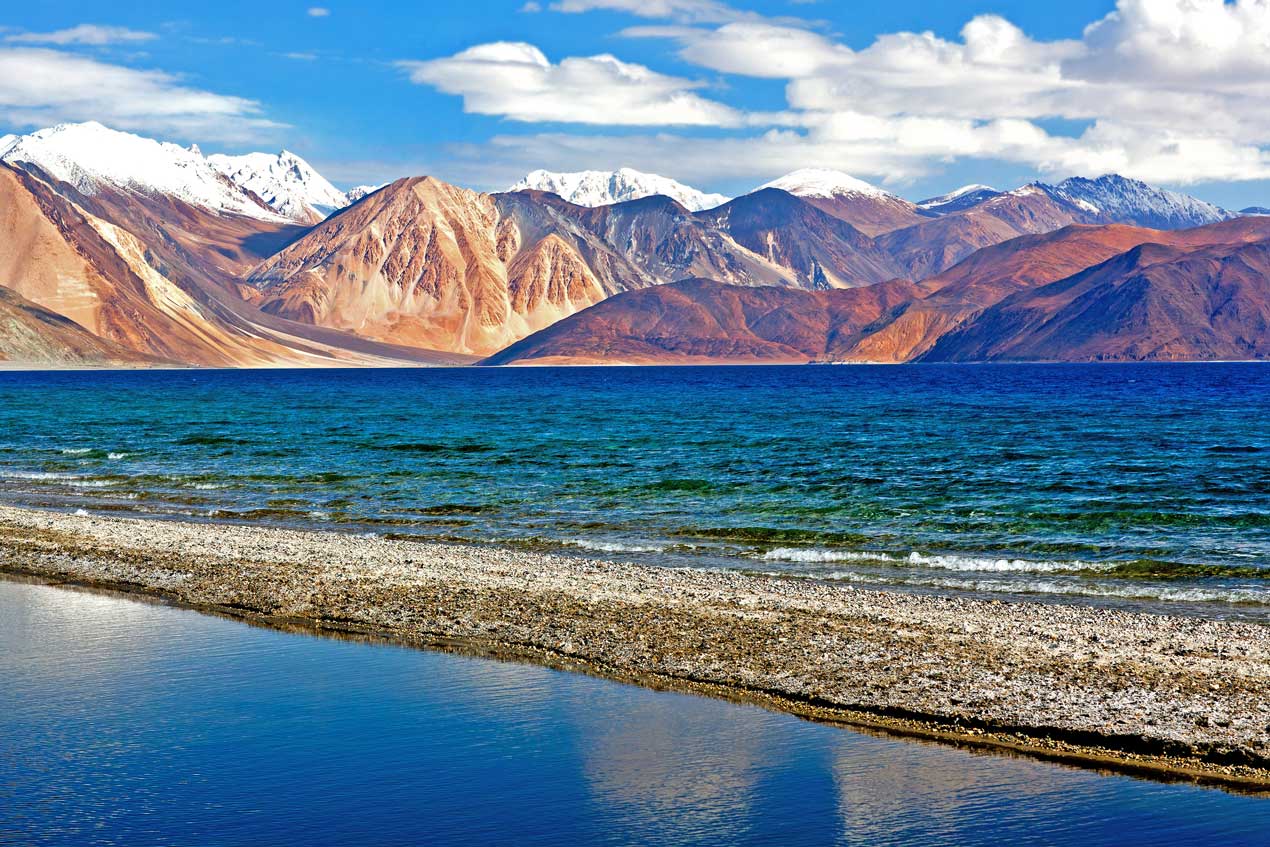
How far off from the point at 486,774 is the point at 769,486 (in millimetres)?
27760

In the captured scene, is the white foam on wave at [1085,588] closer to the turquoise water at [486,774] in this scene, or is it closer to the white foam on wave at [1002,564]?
the white foam on wave at [1002,564]

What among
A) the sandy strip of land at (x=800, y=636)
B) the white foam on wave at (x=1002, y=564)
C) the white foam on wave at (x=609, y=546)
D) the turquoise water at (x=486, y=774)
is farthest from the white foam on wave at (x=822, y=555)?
the turquoise water at (x=486, y=774)

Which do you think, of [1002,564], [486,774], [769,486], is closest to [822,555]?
[1002,564]

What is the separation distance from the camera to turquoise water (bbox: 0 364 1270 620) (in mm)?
25328

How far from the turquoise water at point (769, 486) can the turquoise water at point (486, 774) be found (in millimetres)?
10282

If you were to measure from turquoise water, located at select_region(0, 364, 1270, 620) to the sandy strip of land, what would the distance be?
3666 millimetres

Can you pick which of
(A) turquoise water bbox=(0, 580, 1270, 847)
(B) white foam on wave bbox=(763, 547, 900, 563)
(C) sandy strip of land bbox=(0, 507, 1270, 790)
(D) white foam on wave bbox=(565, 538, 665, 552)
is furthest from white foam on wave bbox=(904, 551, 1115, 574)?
(A) turquoise water bbox=(0, 580, 1270, 847)

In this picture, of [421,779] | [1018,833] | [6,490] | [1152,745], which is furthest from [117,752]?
Answer: [6,490]

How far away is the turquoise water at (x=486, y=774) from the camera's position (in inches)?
398

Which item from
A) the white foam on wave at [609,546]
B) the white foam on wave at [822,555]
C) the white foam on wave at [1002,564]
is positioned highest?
the white foam on wave at [1002,564]

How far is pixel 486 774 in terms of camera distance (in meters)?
11.4

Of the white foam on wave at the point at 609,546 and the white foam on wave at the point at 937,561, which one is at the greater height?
the white foam on wave at the point at 937,561

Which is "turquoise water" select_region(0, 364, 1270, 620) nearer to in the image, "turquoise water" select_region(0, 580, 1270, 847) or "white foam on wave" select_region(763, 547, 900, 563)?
"white foam on wave" select_region(763, 547, 900, 563)

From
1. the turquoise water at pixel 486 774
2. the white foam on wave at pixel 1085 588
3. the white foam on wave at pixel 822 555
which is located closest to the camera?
the turquoise water at pixel 486 774
